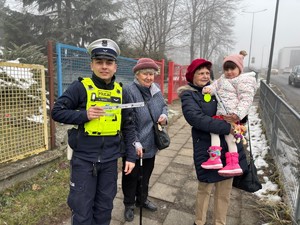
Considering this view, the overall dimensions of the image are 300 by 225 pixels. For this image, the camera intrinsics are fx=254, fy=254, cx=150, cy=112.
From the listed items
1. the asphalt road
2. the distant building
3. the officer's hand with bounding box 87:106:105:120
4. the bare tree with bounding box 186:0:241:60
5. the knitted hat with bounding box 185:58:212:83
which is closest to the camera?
the officer's hand with bounding box 87:106:105:120

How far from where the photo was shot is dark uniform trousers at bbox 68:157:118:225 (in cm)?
213

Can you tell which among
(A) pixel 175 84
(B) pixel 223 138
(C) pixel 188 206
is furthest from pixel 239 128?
(A) pixel 175 84

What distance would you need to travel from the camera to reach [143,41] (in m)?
17.8

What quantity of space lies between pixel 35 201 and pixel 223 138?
2373mm

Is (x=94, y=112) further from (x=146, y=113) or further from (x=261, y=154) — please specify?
(x=261, y=154)

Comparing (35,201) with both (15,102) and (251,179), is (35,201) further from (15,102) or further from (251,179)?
(251,179)

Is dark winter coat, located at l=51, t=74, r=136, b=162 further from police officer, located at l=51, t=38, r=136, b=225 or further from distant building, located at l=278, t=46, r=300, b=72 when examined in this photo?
distant building, located at l=278, t=46, r=300, b=72

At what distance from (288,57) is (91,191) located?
9557cm

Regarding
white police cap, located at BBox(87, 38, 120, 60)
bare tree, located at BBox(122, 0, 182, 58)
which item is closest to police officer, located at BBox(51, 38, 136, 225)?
white police cap, located at BBox(87, 38, 120, 60)

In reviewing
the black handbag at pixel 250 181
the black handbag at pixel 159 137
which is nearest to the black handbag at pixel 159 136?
the black handbag at pixel 159 137

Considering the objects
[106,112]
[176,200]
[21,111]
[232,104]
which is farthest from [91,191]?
[21,111]

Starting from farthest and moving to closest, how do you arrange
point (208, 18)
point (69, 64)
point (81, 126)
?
point (208, 18)
point (69, 64)
point (81, 126)

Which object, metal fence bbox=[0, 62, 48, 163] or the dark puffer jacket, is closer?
the dark puffer jacket

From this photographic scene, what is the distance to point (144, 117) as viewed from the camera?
9.09 ft
